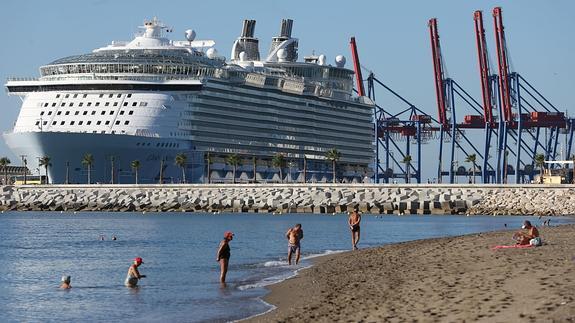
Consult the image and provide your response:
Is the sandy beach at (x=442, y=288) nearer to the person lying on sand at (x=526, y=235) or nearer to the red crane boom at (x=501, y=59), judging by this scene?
the person lying on sand at (x=526, y=235)

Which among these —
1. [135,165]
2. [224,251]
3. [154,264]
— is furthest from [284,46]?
[224,251]

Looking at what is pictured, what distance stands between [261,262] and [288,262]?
278 centimetres

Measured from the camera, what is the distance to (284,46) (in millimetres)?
141125

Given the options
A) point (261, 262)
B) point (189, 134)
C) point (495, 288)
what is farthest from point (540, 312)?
point (189, 134)

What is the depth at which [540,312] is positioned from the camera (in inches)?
643

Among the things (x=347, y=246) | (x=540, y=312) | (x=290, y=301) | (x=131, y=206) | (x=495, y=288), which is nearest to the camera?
(x=540, y=312)

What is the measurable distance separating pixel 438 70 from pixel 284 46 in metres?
21.4

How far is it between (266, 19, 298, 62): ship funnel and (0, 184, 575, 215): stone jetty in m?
45.3

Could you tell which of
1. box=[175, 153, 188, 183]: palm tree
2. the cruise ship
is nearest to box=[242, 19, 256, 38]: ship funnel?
the cruise ship

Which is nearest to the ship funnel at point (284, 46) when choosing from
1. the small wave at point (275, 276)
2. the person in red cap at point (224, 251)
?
the small wave at point (275, 276)

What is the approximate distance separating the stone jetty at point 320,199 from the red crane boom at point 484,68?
33.6 meters

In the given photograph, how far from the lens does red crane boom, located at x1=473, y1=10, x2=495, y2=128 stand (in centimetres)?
11931

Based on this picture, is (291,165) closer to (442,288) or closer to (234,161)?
(234,161)

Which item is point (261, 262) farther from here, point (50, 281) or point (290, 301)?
point (290, 301)
